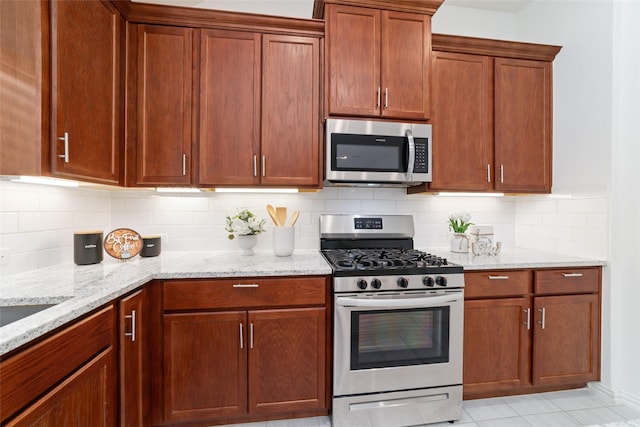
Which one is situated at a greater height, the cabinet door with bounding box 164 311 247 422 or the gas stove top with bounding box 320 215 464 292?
the gas stove top with bounding box 320 215 464 292

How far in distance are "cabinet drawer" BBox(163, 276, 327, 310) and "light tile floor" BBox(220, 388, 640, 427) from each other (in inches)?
29.3

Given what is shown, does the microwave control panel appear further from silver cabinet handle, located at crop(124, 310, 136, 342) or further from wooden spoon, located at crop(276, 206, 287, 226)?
silver cabinet handle, located at crop(124, 310, 136, 342)

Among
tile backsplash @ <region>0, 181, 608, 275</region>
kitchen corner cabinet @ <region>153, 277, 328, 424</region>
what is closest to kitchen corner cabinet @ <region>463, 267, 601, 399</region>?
tile backsplash @ <region>0, 181, 608, 275</region>

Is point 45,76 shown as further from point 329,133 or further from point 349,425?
point 349,425

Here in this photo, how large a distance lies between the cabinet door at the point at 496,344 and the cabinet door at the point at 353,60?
147cm

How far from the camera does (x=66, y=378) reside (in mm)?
1011

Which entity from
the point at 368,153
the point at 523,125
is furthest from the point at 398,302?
the point at 523,125

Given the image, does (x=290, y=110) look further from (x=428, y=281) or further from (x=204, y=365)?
(x=204, y=365)

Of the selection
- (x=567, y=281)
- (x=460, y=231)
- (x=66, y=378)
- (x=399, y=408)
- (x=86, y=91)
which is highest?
(x=86, y=91)

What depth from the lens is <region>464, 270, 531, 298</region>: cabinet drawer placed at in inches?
75.8

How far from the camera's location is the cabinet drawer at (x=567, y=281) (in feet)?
6.57

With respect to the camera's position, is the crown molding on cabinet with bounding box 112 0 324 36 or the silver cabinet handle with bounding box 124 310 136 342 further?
the crown molding on cabinet with bounding box 112 0 324 36

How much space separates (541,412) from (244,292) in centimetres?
199

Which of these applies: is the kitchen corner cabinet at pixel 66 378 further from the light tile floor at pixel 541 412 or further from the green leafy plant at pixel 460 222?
the green leafy plant at pixel 460 222
